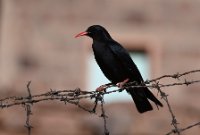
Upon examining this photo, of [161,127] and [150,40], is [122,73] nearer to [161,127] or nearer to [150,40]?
[161,127]

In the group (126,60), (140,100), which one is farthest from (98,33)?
(140,100)

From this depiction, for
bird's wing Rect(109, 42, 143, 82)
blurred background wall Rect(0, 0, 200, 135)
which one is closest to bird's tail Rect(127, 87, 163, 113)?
bird's wing Rect(109, 42, 143, 82)

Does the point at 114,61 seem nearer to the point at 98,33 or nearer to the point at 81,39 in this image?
the point at 98,33

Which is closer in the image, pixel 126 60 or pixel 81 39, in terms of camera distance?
pixel 126 60

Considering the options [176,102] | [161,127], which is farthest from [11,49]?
[161,127]

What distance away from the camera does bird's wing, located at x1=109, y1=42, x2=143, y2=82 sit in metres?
8.25

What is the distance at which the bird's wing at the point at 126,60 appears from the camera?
8.25 m

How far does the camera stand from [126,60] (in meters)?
8.45

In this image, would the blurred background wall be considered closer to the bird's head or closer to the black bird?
the bird's head

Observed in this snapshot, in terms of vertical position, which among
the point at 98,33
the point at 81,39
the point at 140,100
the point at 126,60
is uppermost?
the point at 81,39

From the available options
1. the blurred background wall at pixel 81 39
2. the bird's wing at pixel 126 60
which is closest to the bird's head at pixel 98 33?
the bird's wing at pixel 126 60

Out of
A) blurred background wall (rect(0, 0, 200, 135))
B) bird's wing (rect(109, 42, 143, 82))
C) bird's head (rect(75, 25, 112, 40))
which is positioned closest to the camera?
bird's wing (rect(109, 42, 143, 82))

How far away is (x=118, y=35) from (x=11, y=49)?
93.0 inches

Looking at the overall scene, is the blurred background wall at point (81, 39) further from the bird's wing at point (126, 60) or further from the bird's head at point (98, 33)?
the bird's wing at point (126, 60)
